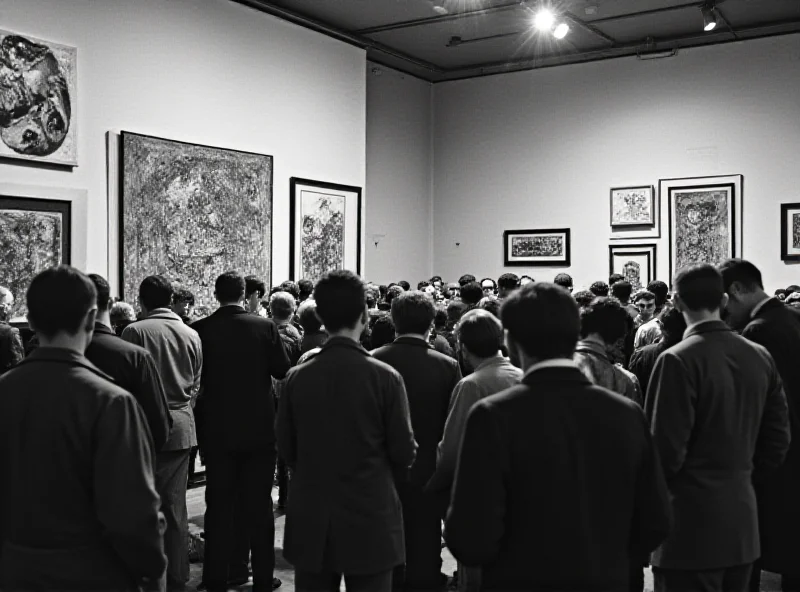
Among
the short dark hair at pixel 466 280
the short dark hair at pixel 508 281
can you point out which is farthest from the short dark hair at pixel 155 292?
the short dark hair at pixel 508 281

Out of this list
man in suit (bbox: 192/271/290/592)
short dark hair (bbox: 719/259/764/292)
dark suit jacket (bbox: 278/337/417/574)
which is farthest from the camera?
man in suit (bbox: 192/271/290/592)

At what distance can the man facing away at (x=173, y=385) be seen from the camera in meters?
5.12

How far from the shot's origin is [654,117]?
1460 cm

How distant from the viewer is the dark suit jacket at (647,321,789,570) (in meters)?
3.31

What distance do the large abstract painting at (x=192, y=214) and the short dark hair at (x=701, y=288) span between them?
23.9 ft

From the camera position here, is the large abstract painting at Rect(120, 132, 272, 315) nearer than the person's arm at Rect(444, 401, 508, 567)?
No

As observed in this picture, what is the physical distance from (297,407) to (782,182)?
41.2 ft

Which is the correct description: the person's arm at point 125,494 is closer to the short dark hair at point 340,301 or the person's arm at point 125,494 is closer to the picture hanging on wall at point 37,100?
the short dark hair at point 340,301

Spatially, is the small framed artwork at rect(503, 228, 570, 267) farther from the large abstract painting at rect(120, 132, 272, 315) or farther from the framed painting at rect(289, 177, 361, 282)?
the large abstract painting at rect(120, 132, 272, 315)

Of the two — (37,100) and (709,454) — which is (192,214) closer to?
(37,100)

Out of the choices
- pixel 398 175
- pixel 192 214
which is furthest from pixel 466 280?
pixel 398 175

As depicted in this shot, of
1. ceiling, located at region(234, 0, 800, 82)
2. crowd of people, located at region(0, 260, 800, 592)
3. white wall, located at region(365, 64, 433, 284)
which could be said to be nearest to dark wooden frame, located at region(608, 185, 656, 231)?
ceiling, located at region(234, 0, 800, 82)

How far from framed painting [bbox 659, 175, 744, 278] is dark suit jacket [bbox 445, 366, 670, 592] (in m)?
12.5

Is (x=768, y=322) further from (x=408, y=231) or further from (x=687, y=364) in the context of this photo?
(x=408, y=231)
